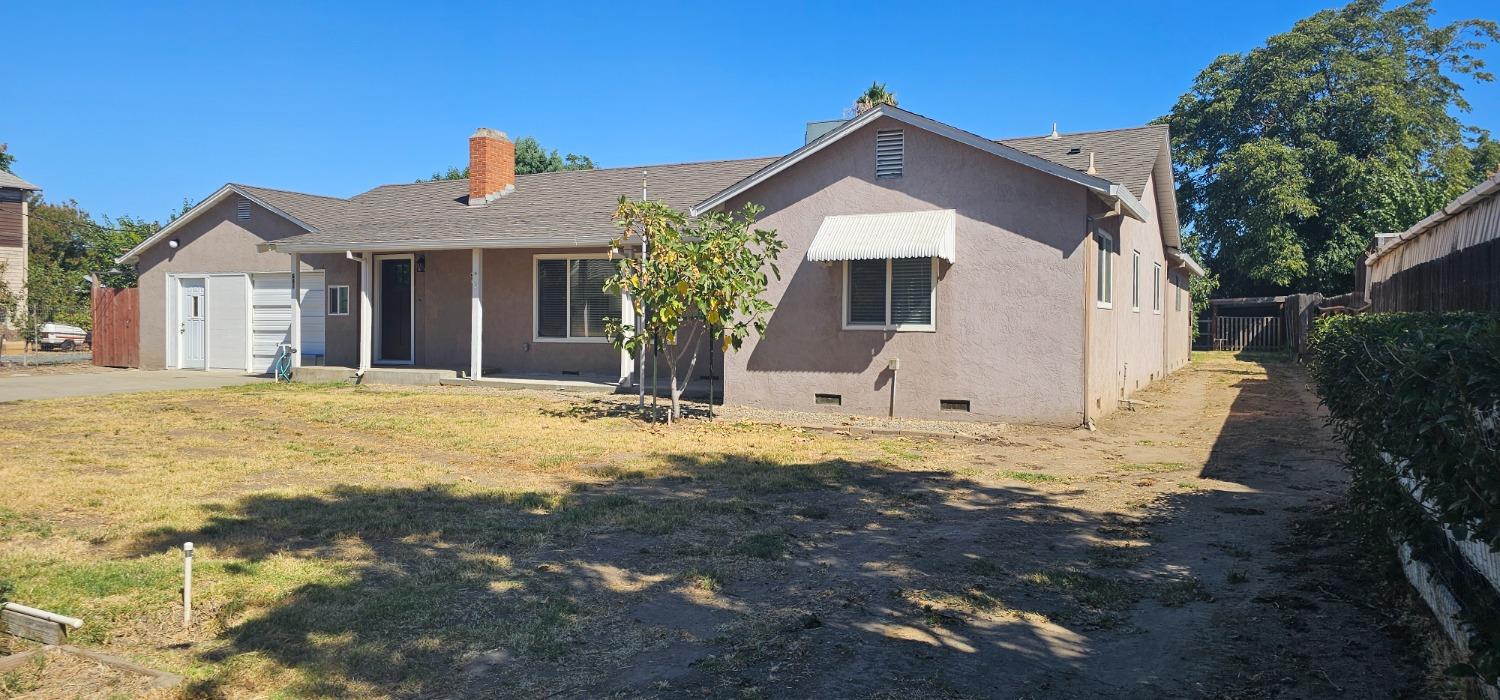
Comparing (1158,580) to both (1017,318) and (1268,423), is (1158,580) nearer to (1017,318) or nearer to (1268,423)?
(1017,318)

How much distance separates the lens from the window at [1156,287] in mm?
19837

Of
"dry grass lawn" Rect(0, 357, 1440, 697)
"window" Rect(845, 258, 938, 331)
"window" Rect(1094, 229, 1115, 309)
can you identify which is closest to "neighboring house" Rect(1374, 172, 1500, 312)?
"dry grass lawn" Rect(0, 357, 1440, 697)

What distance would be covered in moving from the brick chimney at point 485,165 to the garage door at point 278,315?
3792mm

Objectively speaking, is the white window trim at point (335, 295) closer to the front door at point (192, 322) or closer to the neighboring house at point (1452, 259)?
the front door at point (192, 322)

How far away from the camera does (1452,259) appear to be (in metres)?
9.60

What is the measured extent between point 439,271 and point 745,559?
1450 cm

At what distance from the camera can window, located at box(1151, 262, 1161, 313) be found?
19.8m

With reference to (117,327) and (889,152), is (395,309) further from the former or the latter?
(889,152)

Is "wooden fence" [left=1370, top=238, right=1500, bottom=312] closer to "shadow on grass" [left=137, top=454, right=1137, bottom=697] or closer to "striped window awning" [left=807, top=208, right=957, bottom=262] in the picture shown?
"shadow on grass" [left=137, top=454, right=1137, bottom=697]

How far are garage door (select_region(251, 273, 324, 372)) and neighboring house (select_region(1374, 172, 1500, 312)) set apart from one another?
19.5m

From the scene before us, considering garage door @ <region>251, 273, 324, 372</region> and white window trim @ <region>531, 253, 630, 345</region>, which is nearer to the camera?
white window trim @ <region>531, 253, 630, 345</region>

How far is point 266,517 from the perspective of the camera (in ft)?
22.8

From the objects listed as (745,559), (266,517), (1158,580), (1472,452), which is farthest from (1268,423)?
(266,517)

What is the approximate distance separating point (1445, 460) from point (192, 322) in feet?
80.1
